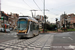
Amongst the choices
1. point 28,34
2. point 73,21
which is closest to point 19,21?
point 28,34

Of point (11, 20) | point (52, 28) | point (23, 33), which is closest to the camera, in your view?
point (23, 33)

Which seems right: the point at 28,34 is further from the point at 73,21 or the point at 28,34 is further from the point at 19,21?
the point at 73,21

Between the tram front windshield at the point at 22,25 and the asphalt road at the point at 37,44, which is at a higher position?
the tram front windshield at the point at 22,25

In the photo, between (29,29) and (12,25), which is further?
(12,25)

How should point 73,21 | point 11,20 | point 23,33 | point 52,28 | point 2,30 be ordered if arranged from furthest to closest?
point 11,20 < point 73,21 < point 52,28 < point 2,30 < point 23,33

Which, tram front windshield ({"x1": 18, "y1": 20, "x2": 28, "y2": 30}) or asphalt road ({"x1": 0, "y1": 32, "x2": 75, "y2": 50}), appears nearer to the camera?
asphalt road ({"x1": 0, "y1": 32, "x2": 75, "y2": 50})

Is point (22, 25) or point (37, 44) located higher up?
point (22, 25)

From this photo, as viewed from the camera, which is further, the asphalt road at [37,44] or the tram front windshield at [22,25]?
the tram front windshield at [22,25]

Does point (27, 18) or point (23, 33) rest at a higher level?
point (27, 18)

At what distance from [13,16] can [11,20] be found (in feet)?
12.1

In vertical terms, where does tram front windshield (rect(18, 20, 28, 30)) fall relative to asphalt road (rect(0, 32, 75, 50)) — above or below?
above

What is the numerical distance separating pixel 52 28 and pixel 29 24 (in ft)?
146

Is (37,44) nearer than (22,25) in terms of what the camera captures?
Yes

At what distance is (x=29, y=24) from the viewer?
60.4 ft
